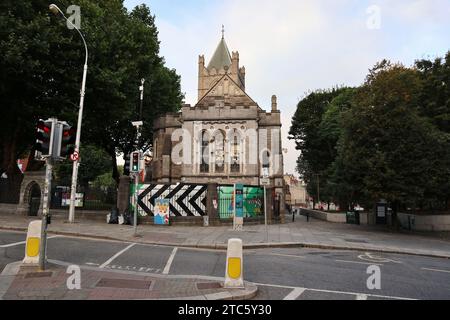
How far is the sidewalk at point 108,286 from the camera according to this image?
6156 mm

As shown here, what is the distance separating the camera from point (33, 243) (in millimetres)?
8281

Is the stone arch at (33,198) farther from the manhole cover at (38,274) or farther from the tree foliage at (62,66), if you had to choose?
the manhole cover at (38,274)

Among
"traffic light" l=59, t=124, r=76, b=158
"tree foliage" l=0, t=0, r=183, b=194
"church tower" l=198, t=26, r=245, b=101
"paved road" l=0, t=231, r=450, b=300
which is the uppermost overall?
"church tower" l=198, t=26, r=245, b=101

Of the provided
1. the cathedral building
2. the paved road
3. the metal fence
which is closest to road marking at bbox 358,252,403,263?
the paved road

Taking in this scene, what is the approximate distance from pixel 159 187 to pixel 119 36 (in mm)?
11708

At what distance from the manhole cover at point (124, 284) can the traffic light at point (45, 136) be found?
10.5 feet

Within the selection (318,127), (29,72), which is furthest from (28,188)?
(318,127)

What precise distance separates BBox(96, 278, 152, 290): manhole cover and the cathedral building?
25.2 metres

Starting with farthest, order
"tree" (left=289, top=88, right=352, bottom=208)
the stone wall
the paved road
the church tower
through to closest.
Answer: the church tower → "tree" (left=289, top=88, right=352, bottom=208) → the stone wall → the paved road

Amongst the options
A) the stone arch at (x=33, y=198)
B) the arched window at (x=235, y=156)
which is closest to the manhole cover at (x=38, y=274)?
the stone arch at (x=33, y=198)

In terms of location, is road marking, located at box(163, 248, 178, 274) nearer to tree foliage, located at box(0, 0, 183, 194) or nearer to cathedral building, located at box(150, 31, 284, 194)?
tree foliage, located at box(0, 0, 183, 194)

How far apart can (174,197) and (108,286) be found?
15.0 meters

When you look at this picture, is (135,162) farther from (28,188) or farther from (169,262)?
(28,188)

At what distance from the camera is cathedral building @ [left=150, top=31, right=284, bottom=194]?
3331 centimetres
